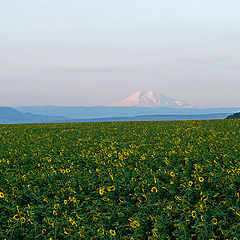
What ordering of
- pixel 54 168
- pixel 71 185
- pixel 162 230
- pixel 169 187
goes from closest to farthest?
pixel 162 230 < pixel 169 187 < pixel 71 185 < pixel 54 168

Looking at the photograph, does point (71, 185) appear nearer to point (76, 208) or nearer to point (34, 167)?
point (76, 208)

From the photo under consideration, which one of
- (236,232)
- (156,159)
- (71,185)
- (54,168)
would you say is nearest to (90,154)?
(54,168)

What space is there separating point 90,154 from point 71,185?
3564 mm

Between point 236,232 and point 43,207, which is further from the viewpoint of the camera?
point 43,207

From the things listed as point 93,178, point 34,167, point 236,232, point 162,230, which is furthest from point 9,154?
point 236,232

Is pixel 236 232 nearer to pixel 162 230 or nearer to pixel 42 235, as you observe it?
pixel 162 230

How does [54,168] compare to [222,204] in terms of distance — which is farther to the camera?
[54,168]

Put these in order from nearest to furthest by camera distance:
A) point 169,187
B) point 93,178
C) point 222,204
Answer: point 222,204, point 169,187, point 93,178

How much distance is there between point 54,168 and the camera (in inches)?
361

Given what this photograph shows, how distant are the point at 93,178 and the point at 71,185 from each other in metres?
0.78

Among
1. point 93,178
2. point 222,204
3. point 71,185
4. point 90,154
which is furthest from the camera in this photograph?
point 90,154

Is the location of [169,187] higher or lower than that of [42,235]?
higher

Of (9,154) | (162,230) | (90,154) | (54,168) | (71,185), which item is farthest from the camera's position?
(9,154)

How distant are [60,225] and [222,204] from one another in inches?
133
